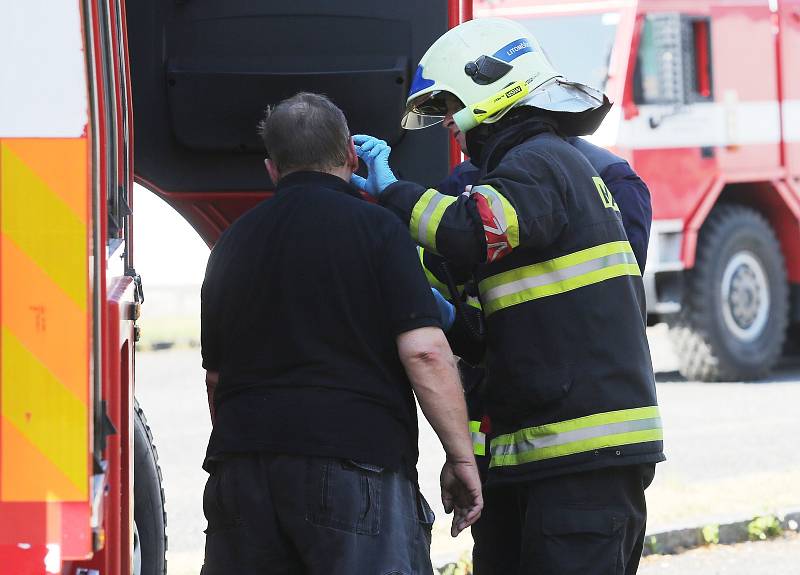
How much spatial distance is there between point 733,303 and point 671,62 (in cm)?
195

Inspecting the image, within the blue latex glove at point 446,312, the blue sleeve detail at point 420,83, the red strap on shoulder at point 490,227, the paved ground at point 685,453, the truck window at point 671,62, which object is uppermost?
the truck window at point 671,62

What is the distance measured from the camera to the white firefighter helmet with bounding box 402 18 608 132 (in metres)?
3.34

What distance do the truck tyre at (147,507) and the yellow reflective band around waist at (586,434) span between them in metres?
1.07

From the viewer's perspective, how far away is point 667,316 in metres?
10.8

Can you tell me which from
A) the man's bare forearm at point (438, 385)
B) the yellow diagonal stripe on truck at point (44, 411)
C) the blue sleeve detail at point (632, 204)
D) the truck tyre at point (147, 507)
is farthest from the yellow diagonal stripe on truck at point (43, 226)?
the blue sleeve detail at point (632, 204)

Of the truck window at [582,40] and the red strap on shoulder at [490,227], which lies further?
the truck window at [582,40]

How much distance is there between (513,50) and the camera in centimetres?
340

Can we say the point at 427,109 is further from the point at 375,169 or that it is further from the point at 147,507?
the point at 147,507

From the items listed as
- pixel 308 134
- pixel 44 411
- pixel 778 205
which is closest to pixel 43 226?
pixel 44 411

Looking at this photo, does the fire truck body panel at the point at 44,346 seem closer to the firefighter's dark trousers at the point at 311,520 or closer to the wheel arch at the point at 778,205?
the firefighter's dark trousers at the point at 311,520

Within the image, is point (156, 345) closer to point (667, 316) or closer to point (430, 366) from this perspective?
point (667, 316)

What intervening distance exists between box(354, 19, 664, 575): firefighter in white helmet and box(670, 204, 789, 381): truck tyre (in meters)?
7.41

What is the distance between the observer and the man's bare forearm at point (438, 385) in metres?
2.97

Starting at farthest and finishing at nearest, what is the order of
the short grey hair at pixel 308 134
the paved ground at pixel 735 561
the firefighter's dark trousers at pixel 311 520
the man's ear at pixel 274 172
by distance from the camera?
the paved ground at pixel 735 561
the man's ear at pixel 274 172
the short grey hair at pixel 308 134
the firefighter's dark trousers at pixel 311 520
